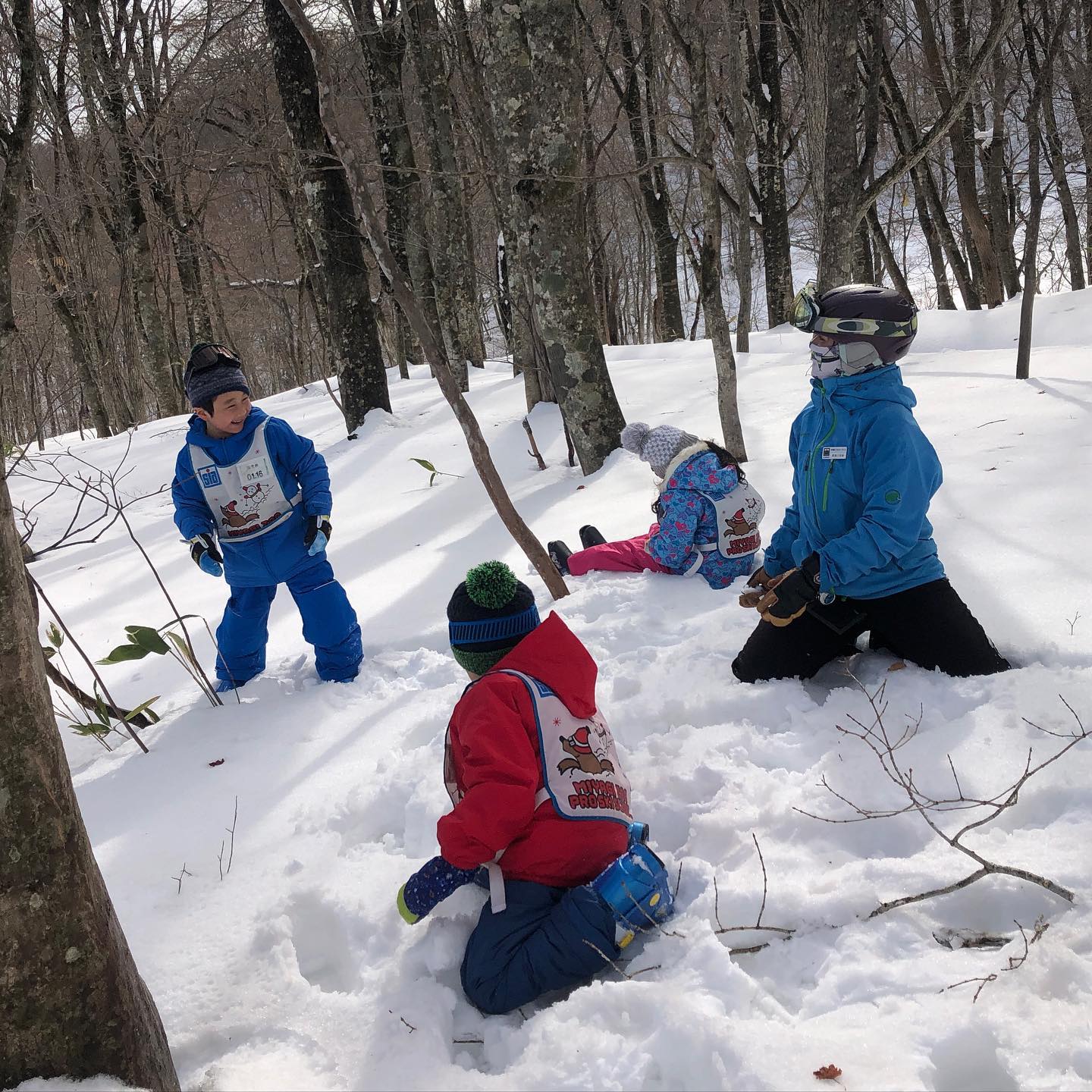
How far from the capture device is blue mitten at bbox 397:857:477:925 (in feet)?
6.33

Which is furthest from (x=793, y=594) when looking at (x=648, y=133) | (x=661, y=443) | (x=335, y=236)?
(x=648, y=133)

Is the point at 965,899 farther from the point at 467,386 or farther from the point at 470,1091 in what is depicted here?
the point at 467,386

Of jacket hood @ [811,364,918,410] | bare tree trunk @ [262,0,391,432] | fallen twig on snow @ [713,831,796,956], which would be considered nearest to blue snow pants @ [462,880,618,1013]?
fallen twig on snow @ [713,831,796,956]

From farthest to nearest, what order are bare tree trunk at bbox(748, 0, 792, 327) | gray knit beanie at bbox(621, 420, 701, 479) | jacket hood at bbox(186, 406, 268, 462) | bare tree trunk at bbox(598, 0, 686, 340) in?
bare tree trunk at bbox(748, 0, 792, 327) → bare tree trunk at bbox(598, 0, 686, 340) → gray knit beanie at bbox(621, 420, 701, 479) → jacket hood at bbox(186, 406, 268, 462)

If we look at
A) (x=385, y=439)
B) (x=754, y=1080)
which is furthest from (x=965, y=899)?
(x=385, y=439)

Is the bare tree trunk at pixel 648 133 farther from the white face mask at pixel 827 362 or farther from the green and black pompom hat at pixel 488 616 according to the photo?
the green and black pompom hat at pixel 488 616

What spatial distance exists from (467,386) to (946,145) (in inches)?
460

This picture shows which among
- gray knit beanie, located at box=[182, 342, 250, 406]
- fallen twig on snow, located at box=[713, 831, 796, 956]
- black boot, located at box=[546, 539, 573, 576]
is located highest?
gray knit beanie, located at box=[182, 342, 250, 406]

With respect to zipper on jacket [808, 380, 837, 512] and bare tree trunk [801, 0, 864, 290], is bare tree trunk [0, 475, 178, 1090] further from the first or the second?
bare tree trunk [801, 0, 864, 290]

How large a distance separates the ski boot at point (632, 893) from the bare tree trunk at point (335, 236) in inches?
273

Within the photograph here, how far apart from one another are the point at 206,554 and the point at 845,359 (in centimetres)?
252

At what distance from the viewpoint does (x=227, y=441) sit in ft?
11.6

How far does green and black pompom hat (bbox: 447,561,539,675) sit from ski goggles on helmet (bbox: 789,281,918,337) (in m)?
1.26

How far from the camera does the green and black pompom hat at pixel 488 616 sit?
2.13 m
